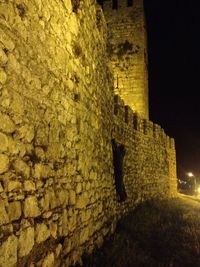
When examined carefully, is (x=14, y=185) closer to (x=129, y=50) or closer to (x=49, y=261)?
(x=49, y=261)

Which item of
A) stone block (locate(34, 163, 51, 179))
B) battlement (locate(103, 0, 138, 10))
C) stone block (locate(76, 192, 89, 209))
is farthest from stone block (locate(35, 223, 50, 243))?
battlement (locate(103, 0, 138, 10))

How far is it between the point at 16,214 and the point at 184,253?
3347 mm

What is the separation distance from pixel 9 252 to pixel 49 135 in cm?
132

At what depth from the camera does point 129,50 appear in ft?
47.1

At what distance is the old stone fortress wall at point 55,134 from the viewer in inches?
107

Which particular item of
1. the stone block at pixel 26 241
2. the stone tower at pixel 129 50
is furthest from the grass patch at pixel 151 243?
the stone tower at pixel 129 50

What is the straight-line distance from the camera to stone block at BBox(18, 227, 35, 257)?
2.72 metres

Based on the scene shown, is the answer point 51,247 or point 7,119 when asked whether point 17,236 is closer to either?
point 51,247

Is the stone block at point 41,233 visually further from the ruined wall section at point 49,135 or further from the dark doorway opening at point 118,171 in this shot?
the dark doorway opening at point 118,171

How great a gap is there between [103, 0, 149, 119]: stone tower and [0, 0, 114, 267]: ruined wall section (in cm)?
826

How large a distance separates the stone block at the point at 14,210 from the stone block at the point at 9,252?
16cm

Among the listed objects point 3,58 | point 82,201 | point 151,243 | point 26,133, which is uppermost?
point 3,58

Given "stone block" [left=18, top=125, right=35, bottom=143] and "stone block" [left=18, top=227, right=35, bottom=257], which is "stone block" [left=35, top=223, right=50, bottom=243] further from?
"stone block" [left=18, top=125, right=35, bottom=143]

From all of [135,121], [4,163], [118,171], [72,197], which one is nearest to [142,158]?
[135,121]
